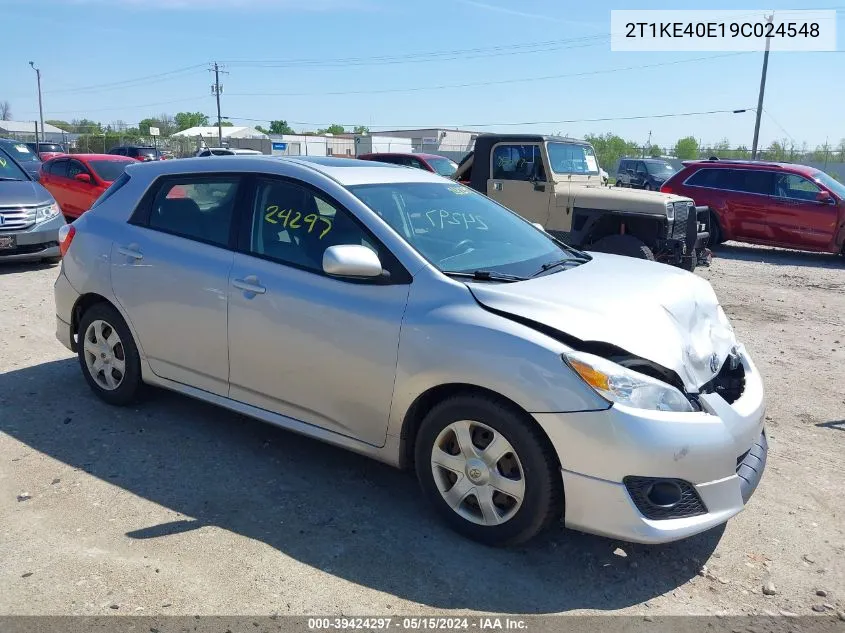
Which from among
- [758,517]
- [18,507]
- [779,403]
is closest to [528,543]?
[758,517]

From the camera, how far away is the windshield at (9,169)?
1049cm

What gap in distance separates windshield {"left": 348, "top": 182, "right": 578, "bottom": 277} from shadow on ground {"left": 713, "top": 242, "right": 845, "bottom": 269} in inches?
406

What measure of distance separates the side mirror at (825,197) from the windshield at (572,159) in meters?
4.87

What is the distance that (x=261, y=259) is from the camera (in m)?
4.02

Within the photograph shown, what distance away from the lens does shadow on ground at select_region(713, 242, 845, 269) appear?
1317 cm

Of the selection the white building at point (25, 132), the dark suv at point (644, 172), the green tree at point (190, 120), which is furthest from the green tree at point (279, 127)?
the dark suv at point (644, 172)

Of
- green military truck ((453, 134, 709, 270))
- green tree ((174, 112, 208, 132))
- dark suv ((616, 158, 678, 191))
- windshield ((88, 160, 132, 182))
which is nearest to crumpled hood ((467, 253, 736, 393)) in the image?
green military truck ((453, 134, 709, 270))

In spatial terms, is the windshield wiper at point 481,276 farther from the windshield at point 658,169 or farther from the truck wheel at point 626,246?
the windshield at point 658,169

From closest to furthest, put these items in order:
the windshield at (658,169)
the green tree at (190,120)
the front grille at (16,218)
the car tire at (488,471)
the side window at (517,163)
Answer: the car tire at (488,471), the front grille at (16,218), the side window at (517,163), the windshield at (658,169), the green tree at (190,120)

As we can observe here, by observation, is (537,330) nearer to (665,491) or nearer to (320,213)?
(665,491)

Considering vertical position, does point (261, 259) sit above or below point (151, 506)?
above

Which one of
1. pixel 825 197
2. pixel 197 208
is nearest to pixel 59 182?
pixel 197 208

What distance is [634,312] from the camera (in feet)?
11.0

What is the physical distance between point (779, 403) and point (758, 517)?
2.02 m
